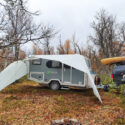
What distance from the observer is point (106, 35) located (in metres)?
19.9

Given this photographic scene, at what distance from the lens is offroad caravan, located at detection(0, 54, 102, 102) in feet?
25.5

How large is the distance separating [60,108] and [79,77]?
3.29 m

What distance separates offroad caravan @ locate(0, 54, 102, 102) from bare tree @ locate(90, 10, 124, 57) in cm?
1209

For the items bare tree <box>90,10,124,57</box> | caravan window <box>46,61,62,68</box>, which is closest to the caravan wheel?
caravan window <box>46,61,62,68</box>

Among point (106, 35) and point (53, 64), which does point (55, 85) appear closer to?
point (53, 64)

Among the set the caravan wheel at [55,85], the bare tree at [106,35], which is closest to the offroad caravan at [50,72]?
the caravan wheel at [55,85]

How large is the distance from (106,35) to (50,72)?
13.8 metres

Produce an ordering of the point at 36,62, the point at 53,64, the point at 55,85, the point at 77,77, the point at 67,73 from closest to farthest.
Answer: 1. the point at 77,77
2. the point at 67,73
3. the point at 53,64
4. the point at 55,85
5. the point at 36,62

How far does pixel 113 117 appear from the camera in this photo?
4109 millimetres

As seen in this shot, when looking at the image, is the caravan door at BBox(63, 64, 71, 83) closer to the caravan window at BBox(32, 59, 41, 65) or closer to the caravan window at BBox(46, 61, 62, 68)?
the caravan window at BBox(46, 61, 62, 68)

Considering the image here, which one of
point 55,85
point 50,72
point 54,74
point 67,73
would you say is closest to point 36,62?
point 50,72

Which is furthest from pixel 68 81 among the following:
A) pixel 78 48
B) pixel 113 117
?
pixel 78 48

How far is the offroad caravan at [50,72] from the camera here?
779cm

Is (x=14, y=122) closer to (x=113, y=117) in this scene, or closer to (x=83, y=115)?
(x=83, y=115)
